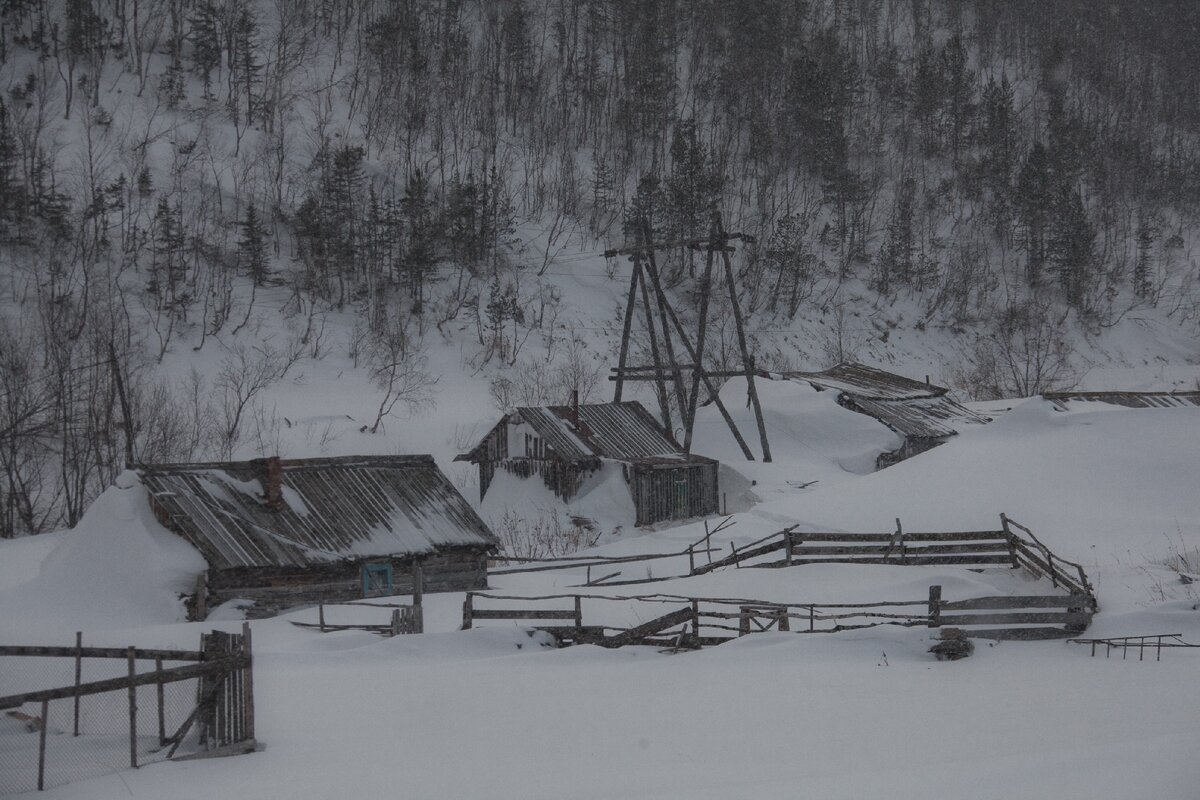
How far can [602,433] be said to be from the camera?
38.0m

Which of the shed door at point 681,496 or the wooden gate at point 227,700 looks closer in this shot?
the wooden gate at point 227,700

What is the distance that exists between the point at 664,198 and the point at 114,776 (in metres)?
→ 61.4

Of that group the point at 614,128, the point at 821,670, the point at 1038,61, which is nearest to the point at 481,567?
the point at 821,670

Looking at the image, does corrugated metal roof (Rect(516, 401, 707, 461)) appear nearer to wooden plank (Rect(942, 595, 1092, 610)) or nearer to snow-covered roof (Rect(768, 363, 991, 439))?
snow-covered roof (Rect(768, 363, 991, 439))

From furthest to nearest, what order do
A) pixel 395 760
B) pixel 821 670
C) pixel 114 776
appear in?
pixel 821 670
pixel 395 760
pixel 114 776

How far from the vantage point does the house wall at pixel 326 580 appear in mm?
20973

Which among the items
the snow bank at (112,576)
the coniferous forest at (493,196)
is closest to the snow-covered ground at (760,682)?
the snow bank at (112,576)

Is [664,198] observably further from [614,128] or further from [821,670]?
[821,670]

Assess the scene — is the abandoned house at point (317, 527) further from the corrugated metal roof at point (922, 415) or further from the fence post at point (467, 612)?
the corrugated metal roof at point (922, 415)

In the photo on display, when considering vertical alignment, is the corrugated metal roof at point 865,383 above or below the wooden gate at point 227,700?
above

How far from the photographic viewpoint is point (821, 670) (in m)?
15.5

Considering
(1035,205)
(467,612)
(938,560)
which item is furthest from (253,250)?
(1035,205)

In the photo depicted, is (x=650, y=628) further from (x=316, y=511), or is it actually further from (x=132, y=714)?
(x=316, y=511)

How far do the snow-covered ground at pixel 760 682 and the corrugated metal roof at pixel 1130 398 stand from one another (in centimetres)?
340
